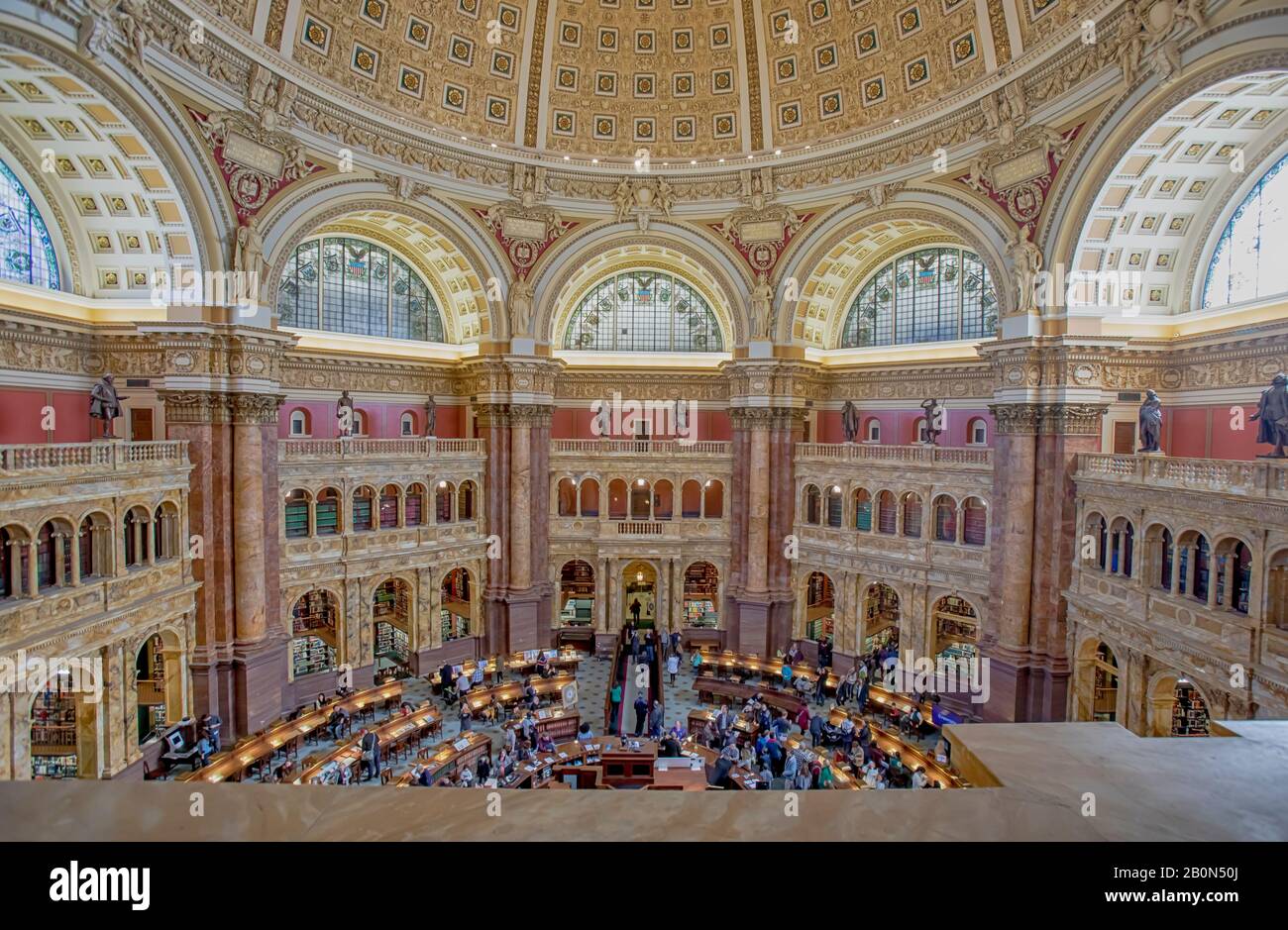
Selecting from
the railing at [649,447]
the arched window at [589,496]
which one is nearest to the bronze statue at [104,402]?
the railing at [649,447]

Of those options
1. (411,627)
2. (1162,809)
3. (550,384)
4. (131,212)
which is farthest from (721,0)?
(1162,809)

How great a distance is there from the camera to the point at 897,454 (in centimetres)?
2609

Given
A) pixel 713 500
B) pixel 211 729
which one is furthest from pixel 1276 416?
pixel 211 729

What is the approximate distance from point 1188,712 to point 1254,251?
12374 mm

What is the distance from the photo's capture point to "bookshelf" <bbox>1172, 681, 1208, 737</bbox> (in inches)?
701

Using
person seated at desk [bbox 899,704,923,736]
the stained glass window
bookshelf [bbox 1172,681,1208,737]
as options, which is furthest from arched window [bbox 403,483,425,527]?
bookshelf [bbox 1172,681,1208,737]

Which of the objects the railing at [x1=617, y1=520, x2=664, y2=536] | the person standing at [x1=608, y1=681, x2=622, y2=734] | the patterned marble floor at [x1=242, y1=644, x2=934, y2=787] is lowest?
the patterned marble floor at [x1=242, y1=644, x2=934, y2=787]

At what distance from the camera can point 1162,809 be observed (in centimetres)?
290

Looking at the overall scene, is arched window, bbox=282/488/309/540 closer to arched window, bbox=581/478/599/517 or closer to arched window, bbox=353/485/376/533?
arched window, bbox=353/485/376/533

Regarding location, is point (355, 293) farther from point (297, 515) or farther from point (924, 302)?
point (924, 302)

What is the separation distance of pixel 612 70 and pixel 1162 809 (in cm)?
2977

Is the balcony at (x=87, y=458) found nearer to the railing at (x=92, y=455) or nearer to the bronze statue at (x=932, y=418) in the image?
the railing at (x=92, y=455)

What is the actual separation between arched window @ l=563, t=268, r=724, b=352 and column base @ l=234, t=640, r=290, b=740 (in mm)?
17692
